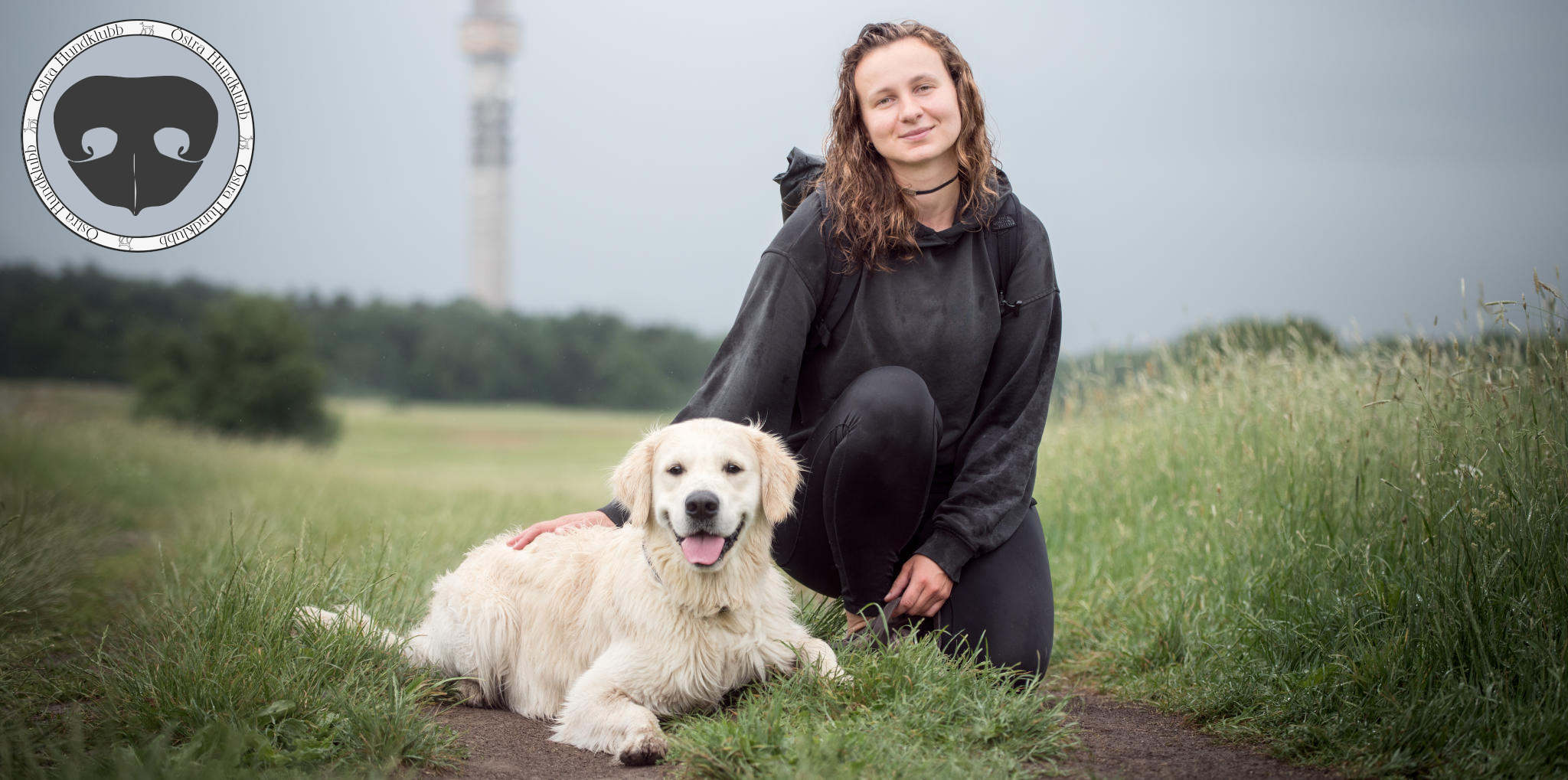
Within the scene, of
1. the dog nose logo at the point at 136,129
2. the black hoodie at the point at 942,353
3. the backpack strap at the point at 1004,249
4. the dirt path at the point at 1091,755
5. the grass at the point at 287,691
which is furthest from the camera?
the dog nose logo at the point at 136,129

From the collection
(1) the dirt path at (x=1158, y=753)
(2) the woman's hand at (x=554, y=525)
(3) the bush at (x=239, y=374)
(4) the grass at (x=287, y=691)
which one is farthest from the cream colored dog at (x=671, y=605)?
(3) the bush at (x=239, y=374)

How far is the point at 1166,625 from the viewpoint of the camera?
4098mm

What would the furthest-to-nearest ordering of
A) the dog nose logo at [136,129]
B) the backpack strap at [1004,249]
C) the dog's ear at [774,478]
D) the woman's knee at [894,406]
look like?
the dog nose logo at [136,129]
the backpack strap at [1004,249]
the woman's knee at [894,406]
the dog's ear at [774,478]

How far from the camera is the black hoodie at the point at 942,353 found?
3.23 metres

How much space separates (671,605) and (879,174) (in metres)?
1.64

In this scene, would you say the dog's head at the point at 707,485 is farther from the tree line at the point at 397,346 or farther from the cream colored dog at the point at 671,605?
the tree line at the point at 397,346

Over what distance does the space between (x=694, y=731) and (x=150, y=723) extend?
1.47 m

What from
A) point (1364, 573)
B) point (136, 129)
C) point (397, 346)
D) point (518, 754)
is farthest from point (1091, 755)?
point (397, 346)

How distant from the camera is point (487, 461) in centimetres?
3509

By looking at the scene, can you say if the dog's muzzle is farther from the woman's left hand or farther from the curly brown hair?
the curly brown hair

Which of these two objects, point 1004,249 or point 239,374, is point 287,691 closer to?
point 1004,249

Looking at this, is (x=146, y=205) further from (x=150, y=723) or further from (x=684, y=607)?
(x=684, y=607)

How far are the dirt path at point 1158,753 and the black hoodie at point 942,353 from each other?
0.68 meters

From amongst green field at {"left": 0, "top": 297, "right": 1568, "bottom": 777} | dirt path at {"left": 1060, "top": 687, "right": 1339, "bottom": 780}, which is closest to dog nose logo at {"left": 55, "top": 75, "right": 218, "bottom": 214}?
green field at {"left": 0, "top": 297, "right": 1568, "bottom": 777}
